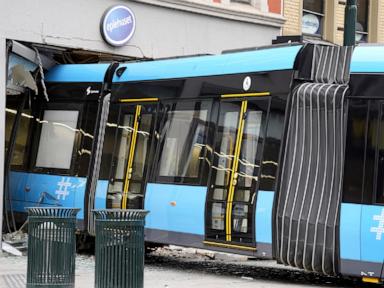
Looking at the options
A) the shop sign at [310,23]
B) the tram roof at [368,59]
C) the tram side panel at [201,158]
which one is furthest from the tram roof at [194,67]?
the shop sign at [310,23]

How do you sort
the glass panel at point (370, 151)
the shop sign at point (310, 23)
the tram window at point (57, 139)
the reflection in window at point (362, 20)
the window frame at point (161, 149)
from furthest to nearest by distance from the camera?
the reflection in window at point (362, 20) → the shop sign at point (310, 23) → the tram window at point (57, 139) → the window frame at point (161, 149) → the glass panel at point (370, 151)

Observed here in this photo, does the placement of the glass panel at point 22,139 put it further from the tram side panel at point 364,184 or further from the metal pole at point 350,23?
the tram side panel at point 364,184

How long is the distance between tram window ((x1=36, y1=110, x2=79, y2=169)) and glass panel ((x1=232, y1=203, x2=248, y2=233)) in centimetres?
403

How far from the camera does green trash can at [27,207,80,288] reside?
964cm

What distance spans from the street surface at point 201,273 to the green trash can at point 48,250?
1.04 m

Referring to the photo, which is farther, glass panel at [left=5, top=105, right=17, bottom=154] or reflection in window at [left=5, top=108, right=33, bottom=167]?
glass panel at [left=5, top=105, right=17, bottom=154]

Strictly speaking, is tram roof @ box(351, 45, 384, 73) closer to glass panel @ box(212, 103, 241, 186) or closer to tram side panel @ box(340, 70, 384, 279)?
tram side panel @ box(340, 70, 384, 279)

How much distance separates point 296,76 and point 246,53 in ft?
4.08

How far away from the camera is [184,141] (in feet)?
41.0

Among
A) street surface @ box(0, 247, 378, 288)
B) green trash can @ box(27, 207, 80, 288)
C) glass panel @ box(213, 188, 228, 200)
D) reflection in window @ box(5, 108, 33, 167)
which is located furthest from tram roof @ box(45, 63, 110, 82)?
green trash can @ box(27, 207, 80, 288)

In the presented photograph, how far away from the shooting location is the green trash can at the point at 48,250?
9.64m

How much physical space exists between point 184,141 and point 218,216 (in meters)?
1.43

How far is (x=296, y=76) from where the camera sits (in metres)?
11.0

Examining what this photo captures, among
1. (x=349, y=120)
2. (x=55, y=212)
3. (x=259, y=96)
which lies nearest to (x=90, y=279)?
(x=55, y=212)
